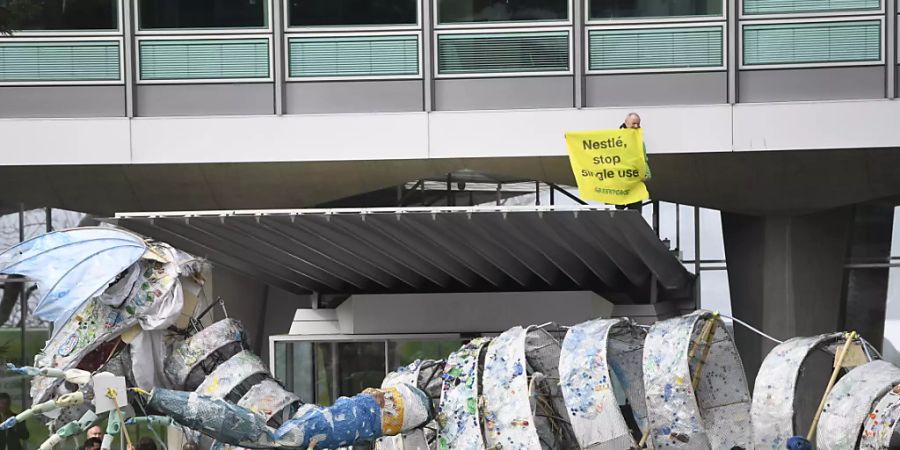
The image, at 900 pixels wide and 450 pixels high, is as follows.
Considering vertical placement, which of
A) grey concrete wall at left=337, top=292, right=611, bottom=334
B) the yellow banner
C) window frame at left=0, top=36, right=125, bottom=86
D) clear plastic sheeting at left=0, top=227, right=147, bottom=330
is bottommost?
grey concrete wall at left=337, top=292, right=611, bottom=334

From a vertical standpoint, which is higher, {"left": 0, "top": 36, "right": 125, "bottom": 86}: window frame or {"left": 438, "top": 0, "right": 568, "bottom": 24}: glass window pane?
{"left": 438, "top": 0, "right": 568, "bottom": 24}: glass window pane

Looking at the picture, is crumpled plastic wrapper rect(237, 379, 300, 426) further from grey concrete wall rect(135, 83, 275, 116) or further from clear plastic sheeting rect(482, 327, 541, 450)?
grey concrete wall rect(135, 83, 275, 116)

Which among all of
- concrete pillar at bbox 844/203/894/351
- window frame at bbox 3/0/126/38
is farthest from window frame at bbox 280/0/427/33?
concrete pillar at bbox 844/203/894/351

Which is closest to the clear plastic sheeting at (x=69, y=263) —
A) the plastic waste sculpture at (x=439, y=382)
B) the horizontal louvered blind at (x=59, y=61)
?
the plastic waste sculpture at (x=439, y=382)

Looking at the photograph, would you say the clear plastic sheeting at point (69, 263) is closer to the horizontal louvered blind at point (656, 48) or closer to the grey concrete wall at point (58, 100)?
the grey concrete wall at point (58, 100)

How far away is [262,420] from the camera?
8992mm

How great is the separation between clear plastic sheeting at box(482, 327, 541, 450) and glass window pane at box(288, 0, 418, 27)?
9.45 m

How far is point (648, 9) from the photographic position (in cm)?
1870

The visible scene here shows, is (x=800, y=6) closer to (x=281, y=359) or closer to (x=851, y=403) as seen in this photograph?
(x=281, y=359)

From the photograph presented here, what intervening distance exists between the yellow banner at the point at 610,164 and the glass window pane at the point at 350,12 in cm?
406

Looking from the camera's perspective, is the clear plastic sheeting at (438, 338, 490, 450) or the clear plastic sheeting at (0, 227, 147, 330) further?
the clear plastic sheeting at (0, 227, 147, 330)

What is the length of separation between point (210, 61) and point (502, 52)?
139 inches

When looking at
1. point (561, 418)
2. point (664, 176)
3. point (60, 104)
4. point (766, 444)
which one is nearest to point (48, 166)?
point (60, 104)

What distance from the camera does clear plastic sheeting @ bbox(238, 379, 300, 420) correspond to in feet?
35.2
